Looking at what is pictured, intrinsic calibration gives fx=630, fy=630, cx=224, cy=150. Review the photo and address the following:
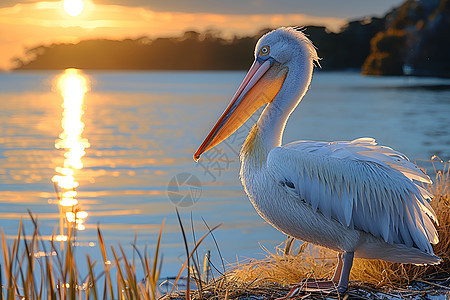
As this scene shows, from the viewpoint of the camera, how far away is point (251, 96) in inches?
170

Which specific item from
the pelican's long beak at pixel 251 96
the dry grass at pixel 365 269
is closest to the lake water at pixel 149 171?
the dry grass at pixel 365 269

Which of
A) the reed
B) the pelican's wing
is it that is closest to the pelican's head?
the pelican's wing

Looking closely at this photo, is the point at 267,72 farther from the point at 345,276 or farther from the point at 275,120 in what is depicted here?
the point at 345,276

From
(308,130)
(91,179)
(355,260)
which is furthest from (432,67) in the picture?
(355,260)

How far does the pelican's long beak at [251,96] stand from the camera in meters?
4.29

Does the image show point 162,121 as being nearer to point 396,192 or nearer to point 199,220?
point 199,220

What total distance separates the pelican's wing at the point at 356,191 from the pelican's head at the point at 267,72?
64 centimetres

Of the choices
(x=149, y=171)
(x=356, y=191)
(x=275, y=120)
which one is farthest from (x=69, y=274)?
(x=149, y=171)

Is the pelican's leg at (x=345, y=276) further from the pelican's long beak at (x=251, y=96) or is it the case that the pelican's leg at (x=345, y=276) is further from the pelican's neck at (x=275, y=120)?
the pelican's long beak at (x=251, y=96)

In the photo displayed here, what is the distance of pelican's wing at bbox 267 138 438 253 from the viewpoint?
12.1 feet

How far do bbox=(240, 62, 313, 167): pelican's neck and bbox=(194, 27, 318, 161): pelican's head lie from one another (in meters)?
0.07

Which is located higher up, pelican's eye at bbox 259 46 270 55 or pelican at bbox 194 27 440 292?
pelican's eye at bbox 259 46 270 55

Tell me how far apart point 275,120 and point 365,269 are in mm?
1213

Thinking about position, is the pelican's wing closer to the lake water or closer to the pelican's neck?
the pelican's neck
